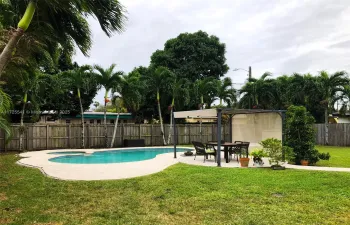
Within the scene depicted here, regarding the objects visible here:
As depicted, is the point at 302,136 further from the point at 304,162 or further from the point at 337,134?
the point at 337,134

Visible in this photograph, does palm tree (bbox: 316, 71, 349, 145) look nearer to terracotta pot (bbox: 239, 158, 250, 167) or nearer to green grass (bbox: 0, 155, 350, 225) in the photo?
terracotta pot (bbox: 239, 158, 250, 167)

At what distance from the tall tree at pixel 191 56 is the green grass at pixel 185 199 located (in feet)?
71.5

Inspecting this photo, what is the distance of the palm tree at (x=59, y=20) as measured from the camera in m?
5.46

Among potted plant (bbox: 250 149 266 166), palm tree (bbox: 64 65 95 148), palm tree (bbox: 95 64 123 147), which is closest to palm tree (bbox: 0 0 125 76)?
potted plant (bbox: 250 149 266 166)

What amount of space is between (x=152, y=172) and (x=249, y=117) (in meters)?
8.13

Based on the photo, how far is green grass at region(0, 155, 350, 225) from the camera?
524 centimetres

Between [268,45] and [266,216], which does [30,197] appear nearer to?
[266,216]

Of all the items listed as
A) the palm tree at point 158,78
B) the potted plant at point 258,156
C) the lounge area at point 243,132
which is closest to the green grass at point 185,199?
the potted plant at point 258,156

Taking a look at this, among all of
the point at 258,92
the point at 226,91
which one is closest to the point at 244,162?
the point at 226,91

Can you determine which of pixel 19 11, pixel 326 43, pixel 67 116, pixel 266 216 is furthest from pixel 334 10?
pixel 67 116

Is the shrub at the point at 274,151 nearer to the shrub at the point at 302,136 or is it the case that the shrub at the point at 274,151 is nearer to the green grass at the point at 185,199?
the green grass at the point at 185,199

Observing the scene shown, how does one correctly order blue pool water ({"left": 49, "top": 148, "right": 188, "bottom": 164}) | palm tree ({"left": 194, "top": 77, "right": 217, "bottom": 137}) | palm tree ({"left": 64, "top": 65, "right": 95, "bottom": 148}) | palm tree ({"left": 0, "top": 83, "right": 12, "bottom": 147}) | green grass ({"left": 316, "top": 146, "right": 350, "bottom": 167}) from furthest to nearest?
palm tree ({"left": 194, "top": 77, "right": 217, "bottom": 137}), palm tree ({"left": 64, "top": 65, "right": 95, "bottom": 148}), blue pool water ({"left": 49, "top": 148, "right": 188, "bottom": 164}), green grass ({"left": 316, "top": 146, "right": 350, "bottom": 167}), palm tree ({"left": 0, "top": 83, "right": 12, "bottom": 147})

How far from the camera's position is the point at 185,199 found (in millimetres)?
6395

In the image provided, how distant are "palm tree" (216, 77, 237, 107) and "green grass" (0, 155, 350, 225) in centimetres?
1533
